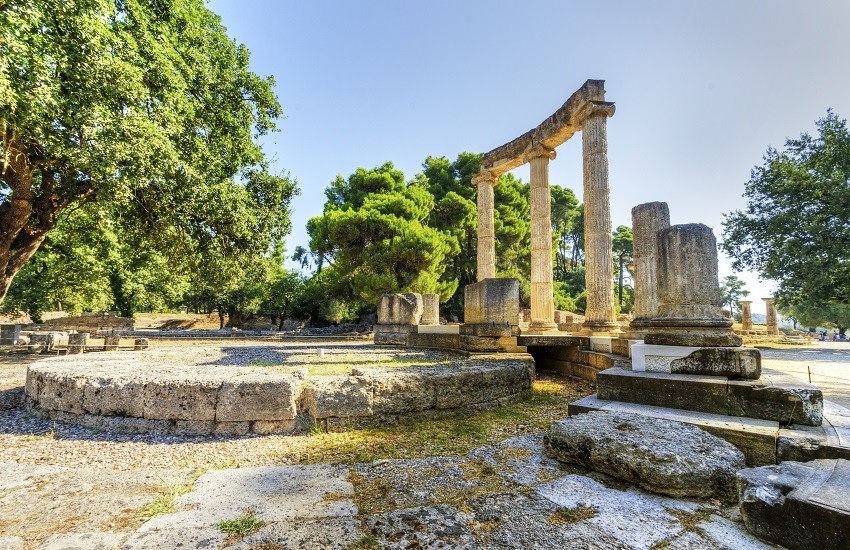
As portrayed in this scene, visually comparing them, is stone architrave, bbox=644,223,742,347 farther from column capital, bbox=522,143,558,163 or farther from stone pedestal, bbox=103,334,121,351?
stone pedestal, bbox=103,334,121,351

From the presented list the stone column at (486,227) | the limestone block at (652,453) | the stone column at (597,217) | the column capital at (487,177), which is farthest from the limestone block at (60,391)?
the column capital at (487,177)

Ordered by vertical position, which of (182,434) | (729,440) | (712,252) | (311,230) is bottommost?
(182,434)

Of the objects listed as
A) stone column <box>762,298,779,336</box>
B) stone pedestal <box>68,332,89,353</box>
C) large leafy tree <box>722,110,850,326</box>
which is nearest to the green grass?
stone pedestal <box>68,332,89,353</box>

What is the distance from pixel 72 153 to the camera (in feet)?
20.6

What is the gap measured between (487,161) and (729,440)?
12.6 meters

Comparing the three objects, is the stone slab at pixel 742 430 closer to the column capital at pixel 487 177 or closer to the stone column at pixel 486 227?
the stone column at pixel 486 227

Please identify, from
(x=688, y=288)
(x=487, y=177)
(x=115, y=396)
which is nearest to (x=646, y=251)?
(x=688, y=288)

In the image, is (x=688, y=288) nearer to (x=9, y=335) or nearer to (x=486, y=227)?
(x=486, y=227)

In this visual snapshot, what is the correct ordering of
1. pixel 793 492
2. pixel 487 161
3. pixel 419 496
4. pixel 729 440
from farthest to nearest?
pixel 487 161 < pixel 729 440 < pixel 419 496 < pixel 793 492

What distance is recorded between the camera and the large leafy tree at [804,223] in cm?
1694

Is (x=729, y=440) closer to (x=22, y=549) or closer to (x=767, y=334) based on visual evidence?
(x=22, y=549)

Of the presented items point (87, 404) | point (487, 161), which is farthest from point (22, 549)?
point (487, 161)

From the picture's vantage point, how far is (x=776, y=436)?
2816mm

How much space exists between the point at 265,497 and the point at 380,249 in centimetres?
1827
